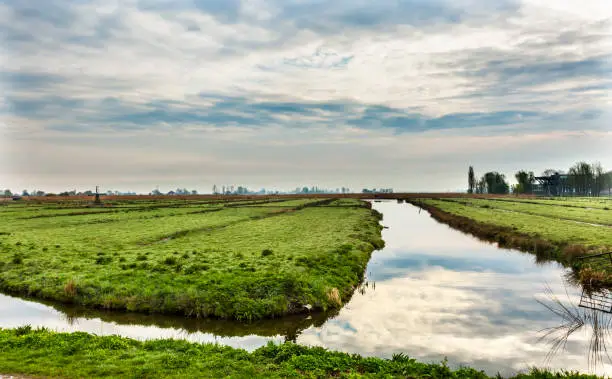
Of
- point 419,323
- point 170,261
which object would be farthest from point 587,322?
point 170,261

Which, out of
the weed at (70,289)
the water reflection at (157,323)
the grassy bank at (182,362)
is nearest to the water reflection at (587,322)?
the grassy bank at (182,362)

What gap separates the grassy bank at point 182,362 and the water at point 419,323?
9.60 ft

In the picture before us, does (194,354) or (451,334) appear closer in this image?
(194,354)

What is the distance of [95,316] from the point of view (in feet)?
72.2

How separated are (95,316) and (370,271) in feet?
70.9

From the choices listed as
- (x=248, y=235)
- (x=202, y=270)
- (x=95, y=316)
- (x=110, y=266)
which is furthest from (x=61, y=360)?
(x=248, y=235)

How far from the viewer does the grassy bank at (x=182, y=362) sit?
42.8 feet

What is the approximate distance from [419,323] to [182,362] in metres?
12.9

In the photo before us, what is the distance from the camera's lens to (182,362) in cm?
1402

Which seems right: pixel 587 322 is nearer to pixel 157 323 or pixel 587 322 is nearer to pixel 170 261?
pixel 157 323

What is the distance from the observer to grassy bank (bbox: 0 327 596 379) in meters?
13.0

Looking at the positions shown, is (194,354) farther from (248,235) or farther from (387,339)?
(248,235)

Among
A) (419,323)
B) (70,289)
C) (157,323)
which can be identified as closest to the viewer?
(157,323)

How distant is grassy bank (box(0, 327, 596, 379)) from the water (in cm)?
293
